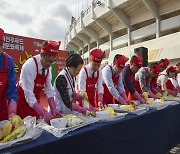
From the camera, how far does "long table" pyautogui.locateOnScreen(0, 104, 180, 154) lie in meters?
1.38

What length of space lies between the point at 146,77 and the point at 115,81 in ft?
2.94

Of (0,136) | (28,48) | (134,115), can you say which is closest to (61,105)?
(134,115)

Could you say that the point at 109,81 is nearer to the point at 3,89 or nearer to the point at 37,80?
the point at 37,80

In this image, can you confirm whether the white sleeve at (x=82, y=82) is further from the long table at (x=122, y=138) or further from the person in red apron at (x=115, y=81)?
the long table at (x=122, y=138)

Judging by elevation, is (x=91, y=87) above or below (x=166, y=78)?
below

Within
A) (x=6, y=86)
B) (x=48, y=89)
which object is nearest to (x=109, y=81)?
(x=48, y=89)

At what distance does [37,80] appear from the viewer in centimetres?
201

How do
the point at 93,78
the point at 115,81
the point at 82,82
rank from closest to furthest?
1. the point at 82,82
2. the point at 93,78
3. the point at 115,81

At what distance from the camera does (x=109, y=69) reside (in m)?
3.00

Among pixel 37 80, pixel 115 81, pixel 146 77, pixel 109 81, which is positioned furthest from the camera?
pixel 146 77

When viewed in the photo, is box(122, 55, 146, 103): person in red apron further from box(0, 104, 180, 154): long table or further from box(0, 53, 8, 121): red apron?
box(0, 53, 8, 121): red apron

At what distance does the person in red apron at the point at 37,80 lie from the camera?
1.80 m

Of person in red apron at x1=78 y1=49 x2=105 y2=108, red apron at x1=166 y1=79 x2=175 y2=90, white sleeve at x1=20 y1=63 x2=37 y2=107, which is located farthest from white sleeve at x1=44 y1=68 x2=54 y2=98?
red apron at x1=166 y1=79 x2=175 y2=90

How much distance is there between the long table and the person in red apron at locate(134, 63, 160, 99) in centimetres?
66
